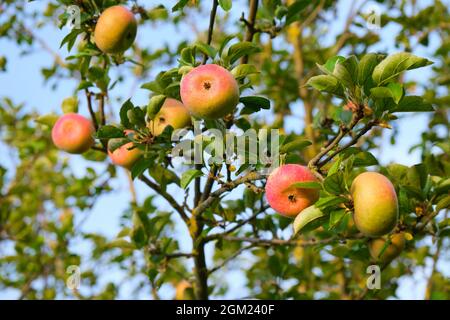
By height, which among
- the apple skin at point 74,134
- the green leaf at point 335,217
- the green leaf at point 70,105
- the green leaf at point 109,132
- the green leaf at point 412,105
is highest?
the green leaf at point 70,105

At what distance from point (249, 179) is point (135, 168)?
36cm

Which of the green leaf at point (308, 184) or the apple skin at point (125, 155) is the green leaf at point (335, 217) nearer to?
the green leaf at point (308, 184)

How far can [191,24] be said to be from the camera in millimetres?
3695

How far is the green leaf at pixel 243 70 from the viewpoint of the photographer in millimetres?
1366

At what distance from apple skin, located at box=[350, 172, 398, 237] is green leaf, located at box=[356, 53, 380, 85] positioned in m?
0.22

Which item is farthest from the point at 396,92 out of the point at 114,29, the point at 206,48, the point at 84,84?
the point at 84,84

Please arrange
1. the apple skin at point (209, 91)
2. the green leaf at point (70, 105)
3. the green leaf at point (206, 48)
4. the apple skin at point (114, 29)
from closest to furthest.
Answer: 1. the apple skin at point (209, 91)
2. the green leaf at point (206, 48)
3. the apple skin at point (114, 29)
4. the green leaf at point (70, 105)

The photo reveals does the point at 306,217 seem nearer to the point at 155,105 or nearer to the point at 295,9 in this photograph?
the point at 155,105

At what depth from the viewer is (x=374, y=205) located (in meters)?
1.10

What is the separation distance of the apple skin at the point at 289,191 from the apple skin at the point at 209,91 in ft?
0.66

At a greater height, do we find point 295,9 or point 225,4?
point 295,9

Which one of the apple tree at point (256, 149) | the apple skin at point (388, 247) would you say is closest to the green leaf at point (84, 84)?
the apple tree at point (256, 149)

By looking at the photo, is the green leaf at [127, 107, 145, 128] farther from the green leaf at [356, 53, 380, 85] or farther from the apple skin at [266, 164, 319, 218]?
the green leaf at [356, 53, 380, 85]

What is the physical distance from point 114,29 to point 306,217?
2.75 feet
